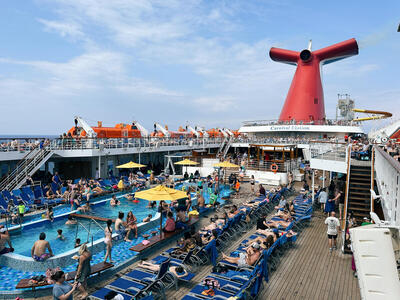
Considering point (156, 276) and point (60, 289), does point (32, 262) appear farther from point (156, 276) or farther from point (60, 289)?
point (156, 276)

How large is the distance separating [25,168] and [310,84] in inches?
Result: 1035

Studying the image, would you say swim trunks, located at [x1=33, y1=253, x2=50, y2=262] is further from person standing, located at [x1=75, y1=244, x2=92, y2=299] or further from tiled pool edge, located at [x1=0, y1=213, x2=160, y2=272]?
person standing, located at [x1=75, y1=244, x2=92, y2=299]

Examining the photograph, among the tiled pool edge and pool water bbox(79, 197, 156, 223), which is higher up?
the tiled pool edge

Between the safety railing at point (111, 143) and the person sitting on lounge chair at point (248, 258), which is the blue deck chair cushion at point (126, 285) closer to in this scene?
the person sitting on lounge chair at point (248, 258)

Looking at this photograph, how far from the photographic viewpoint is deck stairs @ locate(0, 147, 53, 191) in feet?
39.6

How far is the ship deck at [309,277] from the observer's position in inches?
208

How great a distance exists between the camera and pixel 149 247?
22.7 feet

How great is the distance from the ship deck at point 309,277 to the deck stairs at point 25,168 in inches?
390

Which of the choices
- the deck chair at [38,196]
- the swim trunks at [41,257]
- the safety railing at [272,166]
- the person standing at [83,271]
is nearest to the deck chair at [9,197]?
the deck chair at [38,196]

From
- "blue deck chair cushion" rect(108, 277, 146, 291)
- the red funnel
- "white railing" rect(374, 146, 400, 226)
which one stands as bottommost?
"blue deck chair cushion" rect(108, 277, 146, 291)

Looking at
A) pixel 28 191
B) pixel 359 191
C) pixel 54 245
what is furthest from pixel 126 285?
pixel 28 191

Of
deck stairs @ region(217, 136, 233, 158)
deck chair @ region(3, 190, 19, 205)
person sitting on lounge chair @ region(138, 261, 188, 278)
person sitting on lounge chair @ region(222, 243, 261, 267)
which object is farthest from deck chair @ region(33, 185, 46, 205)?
deck stairs @ region(217, 136, 233, 158)

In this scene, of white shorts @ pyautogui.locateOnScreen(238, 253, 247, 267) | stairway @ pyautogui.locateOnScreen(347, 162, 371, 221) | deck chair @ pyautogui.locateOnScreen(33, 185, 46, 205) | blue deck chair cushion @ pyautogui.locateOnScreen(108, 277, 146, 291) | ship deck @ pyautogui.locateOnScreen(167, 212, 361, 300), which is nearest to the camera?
blue deck chair cushion @ pyautogui.locateOnScreen(108, 277, 146, 291)

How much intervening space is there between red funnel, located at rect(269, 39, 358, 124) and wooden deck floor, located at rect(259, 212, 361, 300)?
74.4 feet
